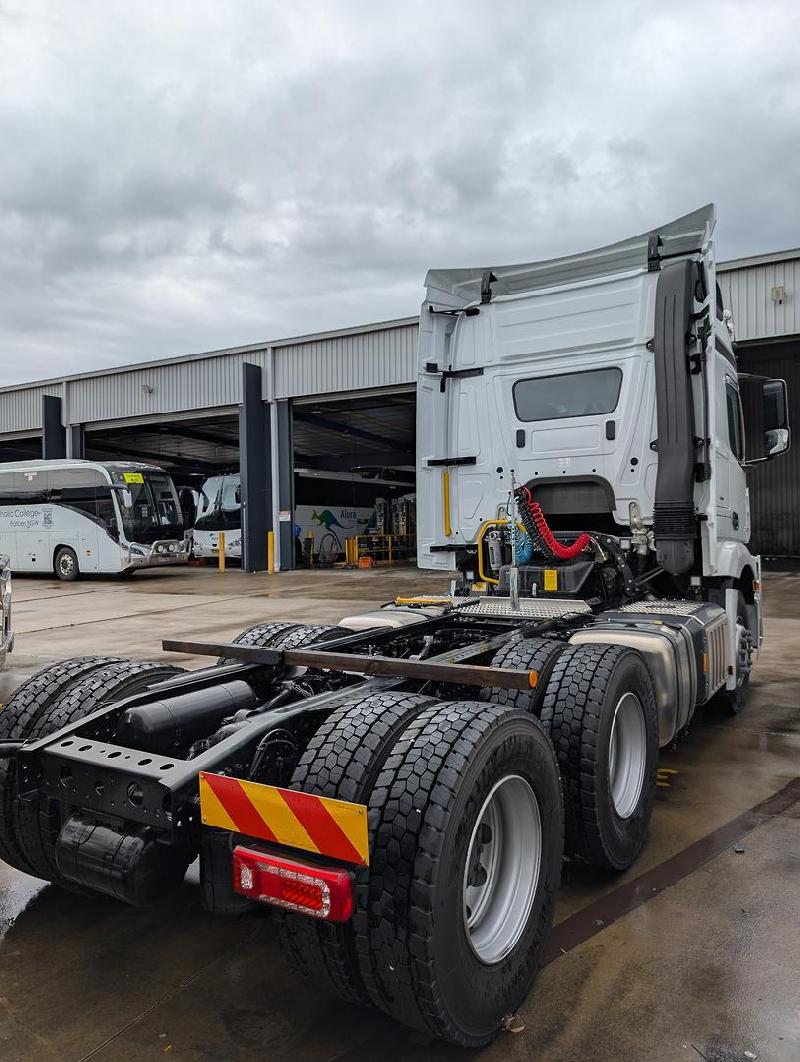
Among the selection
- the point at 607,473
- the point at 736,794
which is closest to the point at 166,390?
the point at 607,473

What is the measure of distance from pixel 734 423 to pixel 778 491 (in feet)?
63.1

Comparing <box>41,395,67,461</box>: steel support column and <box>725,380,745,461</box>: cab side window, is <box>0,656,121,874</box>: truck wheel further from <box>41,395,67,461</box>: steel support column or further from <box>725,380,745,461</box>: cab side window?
<box>41,395,67,461</box>: steel support column

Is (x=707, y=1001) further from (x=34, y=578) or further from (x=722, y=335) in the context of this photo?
(x=34, y=578)

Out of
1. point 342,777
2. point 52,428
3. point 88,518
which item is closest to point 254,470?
point 88,518

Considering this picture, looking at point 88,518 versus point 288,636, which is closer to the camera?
point 288,636

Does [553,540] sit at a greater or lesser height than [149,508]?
lesser

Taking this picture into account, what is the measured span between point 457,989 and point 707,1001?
2.86 ft

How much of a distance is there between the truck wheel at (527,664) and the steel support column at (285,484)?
20422 millimetres

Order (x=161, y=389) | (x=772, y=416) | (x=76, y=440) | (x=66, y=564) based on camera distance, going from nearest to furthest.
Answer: (x=772, y=416) → (x=66, y=564) → (x=161, y=389) → (x=76, y=440)

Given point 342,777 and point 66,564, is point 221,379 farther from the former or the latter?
point 342,777

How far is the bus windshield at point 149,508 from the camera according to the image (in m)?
21.0

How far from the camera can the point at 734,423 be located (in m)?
6.12

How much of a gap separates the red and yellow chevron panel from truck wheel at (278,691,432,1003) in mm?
91

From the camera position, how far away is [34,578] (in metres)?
23.2
